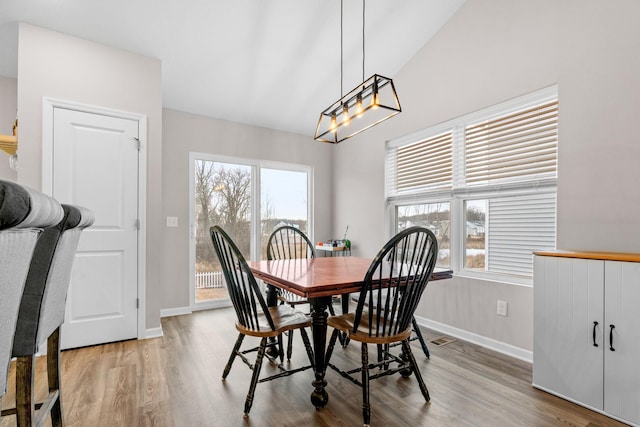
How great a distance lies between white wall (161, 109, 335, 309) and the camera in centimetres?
375

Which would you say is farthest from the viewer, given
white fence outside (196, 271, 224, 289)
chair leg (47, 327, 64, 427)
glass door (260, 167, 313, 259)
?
glass door (260, 167, 313, 259)

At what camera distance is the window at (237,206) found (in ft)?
13.2

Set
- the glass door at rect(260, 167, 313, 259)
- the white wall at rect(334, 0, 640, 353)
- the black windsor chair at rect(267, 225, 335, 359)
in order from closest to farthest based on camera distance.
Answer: the white wall at rect(334, 0, 640, 353)
the black windsor chair at rect(267, 225, 335, 359)
the glass door at rect(260, 167, 313, 259)

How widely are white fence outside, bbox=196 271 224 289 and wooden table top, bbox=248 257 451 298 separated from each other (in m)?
1.75

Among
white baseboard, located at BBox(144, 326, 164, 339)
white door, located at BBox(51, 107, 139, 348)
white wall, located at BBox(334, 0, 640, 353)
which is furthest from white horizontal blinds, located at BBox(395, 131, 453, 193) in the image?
white baseboard, located at BBox(144, 326, 164, 339)

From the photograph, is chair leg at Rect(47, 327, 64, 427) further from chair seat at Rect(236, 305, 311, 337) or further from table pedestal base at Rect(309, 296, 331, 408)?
table pedestal base at Rect(309, 296, 331, 408)

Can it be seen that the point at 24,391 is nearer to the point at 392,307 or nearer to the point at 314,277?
the point at 314,277

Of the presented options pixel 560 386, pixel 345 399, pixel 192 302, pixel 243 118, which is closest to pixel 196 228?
pixel 192 302

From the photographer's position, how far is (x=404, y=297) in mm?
1778

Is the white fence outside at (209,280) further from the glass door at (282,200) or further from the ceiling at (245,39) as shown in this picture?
the ceiling at (245,39)

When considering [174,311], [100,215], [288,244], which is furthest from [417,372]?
[174,311]

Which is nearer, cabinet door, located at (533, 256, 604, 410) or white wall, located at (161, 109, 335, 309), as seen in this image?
cabinet door, located at (533, 256, 604, 410)

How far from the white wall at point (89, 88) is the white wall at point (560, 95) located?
2.55m

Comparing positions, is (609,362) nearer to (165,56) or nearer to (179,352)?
(179,352)
